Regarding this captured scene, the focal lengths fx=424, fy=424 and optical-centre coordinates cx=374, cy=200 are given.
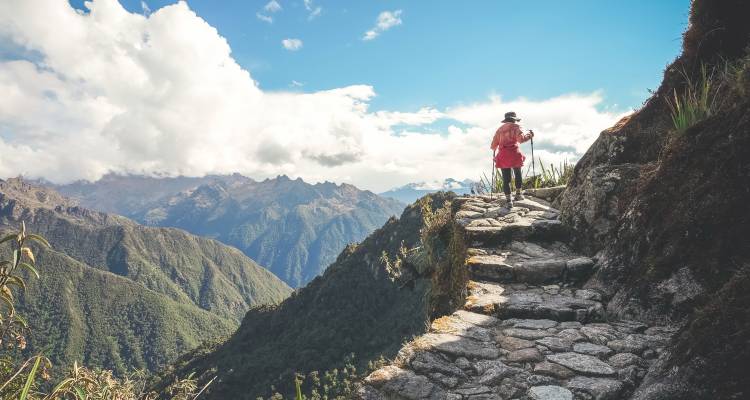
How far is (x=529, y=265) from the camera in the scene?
6.94m

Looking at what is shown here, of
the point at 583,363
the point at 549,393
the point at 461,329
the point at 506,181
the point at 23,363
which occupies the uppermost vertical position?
the point at 506,181

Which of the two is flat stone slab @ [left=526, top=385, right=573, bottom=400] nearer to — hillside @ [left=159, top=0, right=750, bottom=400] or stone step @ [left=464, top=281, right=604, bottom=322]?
hillside @ [left=159, top=0, right=750, bottom=400]

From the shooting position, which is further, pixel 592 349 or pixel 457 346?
pixel 457 346

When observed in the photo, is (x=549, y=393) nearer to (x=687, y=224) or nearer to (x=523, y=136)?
(x=687, y=224)

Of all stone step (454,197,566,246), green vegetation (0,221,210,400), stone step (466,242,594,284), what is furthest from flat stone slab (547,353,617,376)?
green vegetation (0,221,210,400)

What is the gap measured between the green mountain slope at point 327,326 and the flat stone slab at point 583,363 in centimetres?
11293

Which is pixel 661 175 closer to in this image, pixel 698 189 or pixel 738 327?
pixel 698 189

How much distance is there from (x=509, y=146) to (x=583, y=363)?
8.13 meters

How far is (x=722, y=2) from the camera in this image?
297 inches

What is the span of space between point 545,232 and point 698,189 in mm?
3555

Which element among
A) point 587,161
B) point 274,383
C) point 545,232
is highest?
point 587,161

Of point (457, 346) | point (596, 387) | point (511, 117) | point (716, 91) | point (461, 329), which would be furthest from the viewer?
Result: point (511, 117)

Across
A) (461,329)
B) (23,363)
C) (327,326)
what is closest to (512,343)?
(461,329)

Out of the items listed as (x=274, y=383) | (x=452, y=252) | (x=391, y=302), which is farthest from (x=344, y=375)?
(x=452, y=252)
